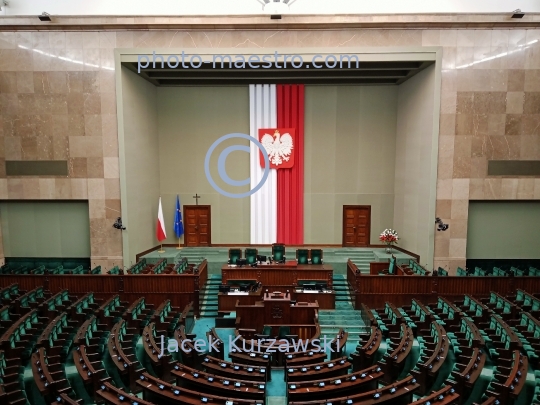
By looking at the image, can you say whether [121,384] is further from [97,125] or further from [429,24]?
[429,24]

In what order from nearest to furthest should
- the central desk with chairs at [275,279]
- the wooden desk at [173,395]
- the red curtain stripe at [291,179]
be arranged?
the wooden desk at [173,395] → the central desk with chairs at [275,279] → the red curtain stripe at [291,179]

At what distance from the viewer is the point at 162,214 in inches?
567

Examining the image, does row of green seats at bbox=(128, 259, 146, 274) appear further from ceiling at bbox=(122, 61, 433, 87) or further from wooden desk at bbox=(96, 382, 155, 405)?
ceiling at bbox=(122, 61, 433, 87)

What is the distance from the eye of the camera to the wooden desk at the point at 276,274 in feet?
36.7

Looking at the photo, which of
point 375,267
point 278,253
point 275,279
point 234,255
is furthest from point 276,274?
point 375,267

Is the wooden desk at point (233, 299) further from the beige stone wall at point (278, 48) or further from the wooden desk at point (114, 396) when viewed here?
the beige stone wall at point (278, 48)

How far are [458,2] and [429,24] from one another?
1.39 meters

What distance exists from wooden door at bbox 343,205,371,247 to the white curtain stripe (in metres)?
2.74

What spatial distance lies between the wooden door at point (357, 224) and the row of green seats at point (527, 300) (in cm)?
592

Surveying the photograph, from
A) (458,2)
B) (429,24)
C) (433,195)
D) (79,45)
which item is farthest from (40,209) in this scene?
(458,2)

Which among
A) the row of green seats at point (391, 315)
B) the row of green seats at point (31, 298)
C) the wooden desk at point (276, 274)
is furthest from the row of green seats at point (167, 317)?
the row of green seats at point (391, 315)

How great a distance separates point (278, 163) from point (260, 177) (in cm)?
86

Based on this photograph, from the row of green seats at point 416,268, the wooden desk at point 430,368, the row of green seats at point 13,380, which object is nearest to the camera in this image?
the row of green seats at point 13,380

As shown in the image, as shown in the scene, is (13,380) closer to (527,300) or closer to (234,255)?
(234,255)
